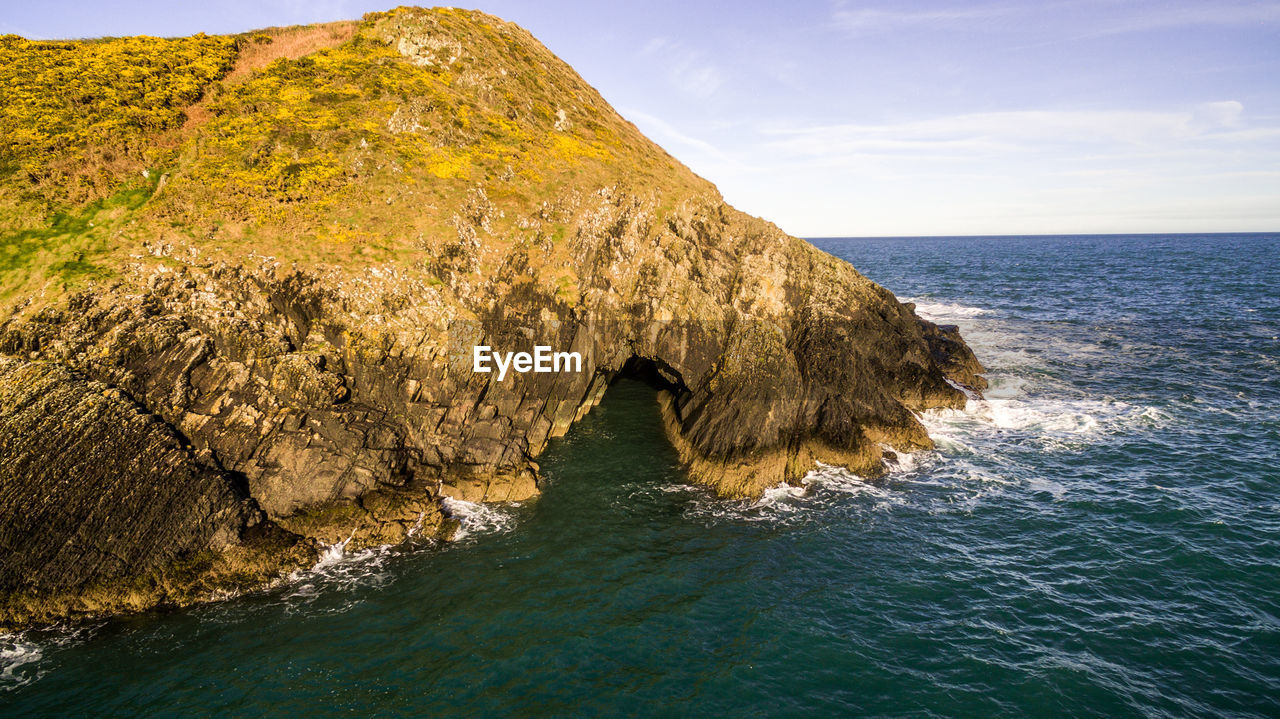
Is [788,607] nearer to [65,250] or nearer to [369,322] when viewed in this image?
[369,322]

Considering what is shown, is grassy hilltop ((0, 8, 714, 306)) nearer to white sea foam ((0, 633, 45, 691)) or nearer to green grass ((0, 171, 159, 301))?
green grass ((0, 171, 159, 301))

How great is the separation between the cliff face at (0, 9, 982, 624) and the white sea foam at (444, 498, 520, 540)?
68cm

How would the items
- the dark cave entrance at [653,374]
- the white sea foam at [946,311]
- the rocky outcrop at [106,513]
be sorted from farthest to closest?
the white sea foam at [946,311]
the dark cave entrance at [653,374]
the rocky outcrop at [106,513]

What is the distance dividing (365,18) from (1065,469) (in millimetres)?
54579

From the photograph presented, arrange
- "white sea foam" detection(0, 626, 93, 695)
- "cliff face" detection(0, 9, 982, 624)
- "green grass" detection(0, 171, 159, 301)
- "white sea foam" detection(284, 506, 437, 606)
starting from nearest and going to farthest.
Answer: "white sea foam" detection(0, 626, 93, 695)
"white sea foam" detection(284, 506, 437, 606)
"cliff face" detection(0, 9, 982, 624)
"green grass" detection(0, 171, 159, 301)

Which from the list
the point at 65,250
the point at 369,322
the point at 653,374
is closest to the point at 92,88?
the point at 65,250

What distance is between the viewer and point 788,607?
64.7ft

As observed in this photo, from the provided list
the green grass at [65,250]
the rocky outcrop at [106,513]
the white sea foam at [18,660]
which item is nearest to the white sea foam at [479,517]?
the rocky outcrop at [106,513]

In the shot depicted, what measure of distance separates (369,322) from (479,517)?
10.9 metres

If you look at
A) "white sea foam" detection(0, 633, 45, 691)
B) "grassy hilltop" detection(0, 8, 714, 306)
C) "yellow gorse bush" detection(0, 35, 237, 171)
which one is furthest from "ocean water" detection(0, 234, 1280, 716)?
"yellow gorse bush" detection(0, 35, 237, 171)

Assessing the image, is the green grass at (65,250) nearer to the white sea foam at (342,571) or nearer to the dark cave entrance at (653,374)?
the white sea foam at (342,571)

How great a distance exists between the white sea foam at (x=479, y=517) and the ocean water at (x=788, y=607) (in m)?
0.17

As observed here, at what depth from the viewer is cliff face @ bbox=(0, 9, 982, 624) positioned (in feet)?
68.0

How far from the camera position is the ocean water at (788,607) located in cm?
1591
